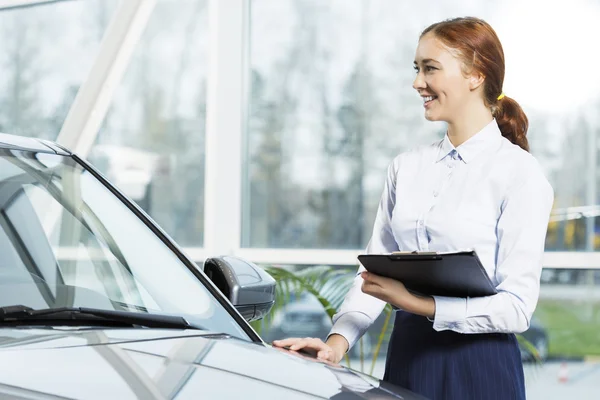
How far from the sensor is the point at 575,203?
5.07 meters

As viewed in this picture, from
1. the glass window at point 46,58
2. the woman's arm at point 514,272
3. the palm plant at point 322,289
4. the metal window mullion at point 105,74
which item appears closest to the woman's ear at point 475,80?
the woman's arm at point 514,272

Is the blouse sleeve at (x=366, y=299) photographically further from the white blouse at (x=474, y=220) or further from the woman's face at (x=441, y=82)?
the woman's face at (x=441, y=82)

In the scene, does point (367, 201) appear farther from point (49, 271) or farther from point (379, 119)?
point (49, 271)

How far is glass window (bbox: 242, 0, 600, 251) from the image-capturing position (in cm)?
507

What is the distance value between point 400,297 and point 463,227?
206 mm

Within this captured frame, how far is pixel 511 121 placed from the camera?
212cm

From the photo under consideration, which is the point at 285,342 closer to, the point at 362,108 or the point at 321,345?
the point at 321,345

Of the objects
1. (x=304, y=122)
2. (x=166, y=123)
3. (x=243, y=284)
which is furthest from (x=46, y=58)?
(x=243, y=284)

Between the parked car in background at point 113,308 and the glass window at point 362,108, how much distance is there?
344cm

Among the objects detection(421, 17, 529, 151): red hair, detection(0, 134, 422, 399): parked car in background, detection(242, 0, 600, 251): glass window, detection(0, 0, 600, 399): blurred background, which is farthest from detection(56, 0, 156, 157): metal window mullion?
detection(421, 17, 529, 151): red hair

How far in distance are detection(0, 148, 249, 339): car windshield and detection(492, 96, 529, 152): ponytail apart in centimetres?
76

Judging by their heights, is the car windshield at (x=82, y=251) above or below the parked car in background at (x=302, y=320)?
above

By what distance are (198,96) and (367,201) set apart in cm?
117

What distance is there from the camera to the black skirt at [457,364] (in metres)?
1.92
